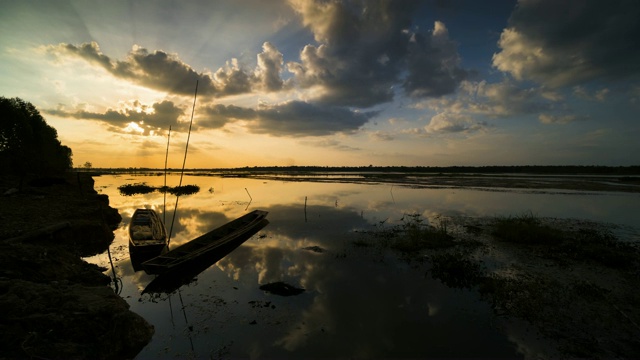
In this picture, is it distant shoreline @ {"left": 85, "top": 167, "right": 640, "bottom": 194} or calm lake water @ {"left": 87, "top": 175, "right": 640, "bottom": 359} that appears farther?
distant shoreline @ {"left": 85, "top": 167, "right": 640, "bottom": 194}

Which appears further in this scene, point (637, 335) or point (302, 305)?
point (302, 305)

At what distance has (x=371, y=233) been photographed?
63.1 feet

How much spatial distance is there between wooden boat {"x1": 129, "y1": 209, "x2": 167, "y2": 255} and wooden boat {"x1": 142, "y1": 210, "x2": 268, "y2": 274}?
53.6 inches

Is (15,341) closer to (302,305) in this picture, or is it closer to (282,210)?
(302,305)

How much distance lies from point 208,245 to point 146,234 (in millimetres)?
4408

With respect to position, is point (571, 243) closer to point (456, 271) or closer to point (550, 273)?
point (550, 273)

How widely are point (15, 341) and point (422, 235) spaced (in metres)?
17.4

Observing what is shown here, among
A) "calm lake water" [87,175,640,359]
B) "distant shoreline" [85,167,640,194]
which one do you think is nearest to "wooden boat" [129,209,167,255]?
"calm lake water" [87,175,640,359]

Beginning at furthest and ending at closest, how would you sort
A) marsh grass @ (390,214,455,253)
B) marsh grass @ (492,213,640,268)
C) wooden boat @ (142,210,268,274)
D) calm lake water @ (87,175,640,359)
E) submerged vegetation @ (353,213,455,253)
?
1. submerged vegetation @ (353,213,455,253)
2. marsh grass @ (390,214,455,253)
3. marsh grass @ (492,213,640,268)
4. wooden boat @ (142,210,268,274)
5. calm lake water @ (87,175,640,359)

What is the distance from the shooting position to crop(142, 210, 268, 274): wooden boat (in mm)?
11834

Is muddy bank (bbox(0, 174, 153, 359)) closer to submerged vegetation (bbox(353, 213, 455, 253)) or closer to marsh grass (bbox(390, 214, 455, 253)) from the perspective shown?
submerged vegetation (bbox(353, 213, 455, 253))

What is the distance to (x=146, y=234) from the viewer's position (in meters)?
16.1

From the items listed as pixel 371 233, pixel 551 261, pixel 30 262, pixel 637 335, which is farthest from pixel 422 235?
pixel 30 262

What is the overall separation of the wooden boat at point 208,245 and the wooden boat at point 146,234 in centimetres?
136
